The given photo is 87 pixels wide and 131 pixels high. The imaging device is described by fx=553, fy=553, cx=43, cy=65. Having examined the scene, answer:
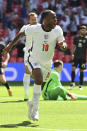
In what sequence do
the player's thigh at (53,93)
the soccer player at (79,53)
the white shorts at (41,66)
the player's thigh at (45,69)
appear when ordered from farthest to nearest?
the soccer player at (79,53) < the player's thigh at (53,93) < the player's thigh at (45,69) < the white shorts at (41,66)

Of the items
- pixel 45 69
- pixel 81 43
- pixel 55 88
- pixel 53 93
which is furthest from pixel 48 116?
pixel 81 43

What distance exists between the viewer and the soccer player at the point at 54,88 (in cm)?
1209

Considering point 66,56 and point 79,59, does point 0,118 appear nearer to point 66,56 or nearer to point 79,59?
point 79,59

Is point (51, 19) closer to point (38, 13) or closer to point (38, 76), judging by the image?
point (38, 76)

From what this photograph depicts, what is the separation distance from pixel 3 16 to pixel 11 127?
650 inches

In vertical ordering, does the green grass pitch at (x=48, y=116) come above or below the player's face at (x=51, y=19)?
below

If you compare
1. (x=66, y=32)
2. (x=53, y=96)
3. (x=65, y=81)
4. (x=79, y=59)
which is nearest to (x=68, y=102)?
(x=53, y=96)

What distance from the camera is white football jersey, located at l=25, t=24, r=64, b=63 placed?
9.02 m

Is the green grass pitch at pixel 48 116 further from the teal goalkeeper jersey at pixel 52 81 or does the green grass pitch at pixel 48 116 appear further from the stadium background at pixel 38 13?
the stadium background at pixel 38 13

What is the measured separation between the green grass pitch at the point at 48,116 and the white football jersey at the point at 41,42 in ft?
3.35

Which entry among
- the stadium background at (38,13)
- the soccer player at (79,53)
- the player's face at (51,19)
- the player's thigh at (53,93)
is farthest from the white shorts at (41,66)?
the stadium background at (38,13)

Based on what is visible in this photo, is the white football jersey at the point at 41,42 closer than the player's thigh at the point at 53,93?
Yes

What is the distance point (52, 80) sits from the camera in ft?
40.1

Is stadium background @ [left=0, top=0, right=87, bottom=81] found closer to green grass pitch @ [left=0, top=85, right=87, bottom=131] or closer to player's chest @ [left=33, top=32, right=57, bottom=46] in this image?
green grass pitch @ [left=0, top=85, right=87, bottom=131]
